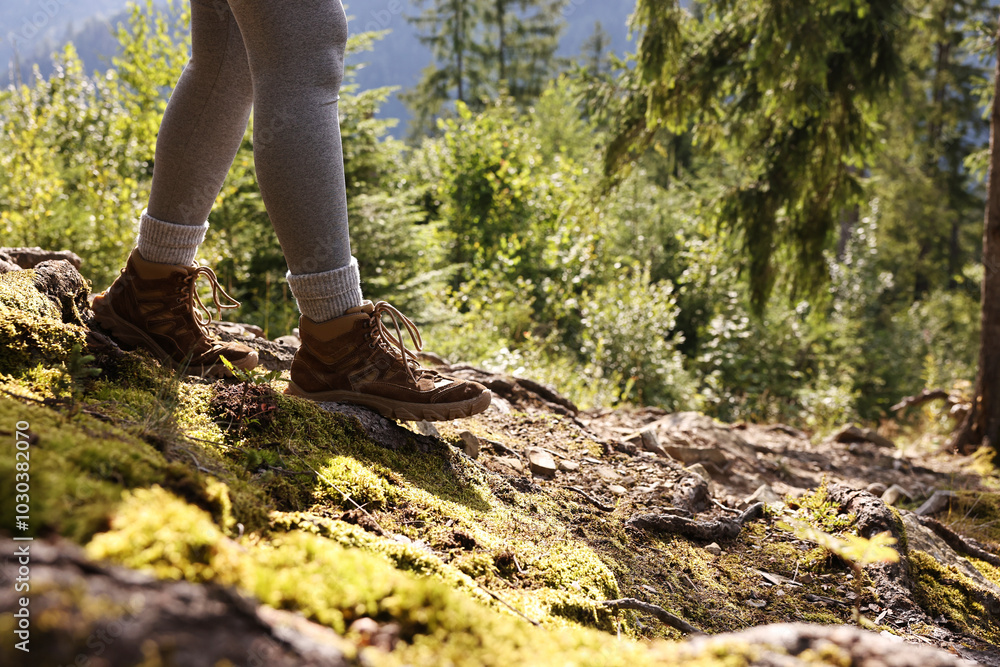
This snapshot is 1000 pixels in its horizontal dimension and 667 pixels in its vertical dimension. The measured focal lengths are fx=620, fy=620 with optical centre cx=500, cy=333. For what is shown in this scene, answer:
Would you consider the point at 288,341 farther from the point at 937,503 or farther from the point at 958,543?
the point at 937,503

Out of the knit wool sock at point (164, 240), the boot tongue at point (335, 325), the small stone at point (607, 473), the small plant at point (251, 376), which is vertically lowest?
the small stone at point (607, 473)

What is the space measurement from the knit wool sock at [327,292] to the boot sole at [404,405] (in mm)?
272

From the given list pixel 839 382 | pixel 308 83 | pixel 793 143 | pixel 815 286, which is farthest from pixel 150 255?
pixel 839 382

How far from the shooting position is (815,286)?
5961 mm

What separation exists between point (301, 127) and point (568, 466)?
1.58 metres

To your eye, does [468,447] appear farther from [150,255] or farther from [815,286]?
[815,286]

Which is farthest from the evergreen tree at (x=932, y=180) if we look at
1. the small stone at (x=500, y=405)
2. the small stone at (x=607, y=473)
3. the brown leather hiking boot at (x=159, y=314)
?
the brown leather hiking boot at (x=159, y=314)

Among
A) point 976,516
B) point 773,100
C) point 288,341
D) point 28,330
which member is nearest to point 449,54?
point 773,100

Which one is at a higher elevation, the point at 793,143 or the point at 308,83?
the point at 793,143

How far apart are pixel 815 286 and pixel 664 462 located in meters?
4.10

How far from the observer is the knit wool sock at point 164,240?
1.85 metres

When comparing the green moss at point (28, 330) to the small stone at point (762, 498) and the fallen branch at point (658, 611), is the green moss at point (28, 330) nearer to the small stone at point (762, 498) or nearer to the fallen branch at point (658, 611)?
the fallen branch at point (658, 611)

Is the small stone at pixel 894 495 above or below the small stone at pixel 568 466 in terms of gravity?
below

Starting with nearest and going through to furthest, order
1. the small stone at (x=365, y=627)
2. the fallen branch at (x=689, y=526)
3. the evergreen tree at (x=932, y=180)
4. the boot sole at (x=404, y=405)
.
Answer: the small stone at (x=365, y=627), the boot sole at (x=404, y=405), the fallen branch at (x=689, y=526), the evergreen tree at (x=932, y=180)
